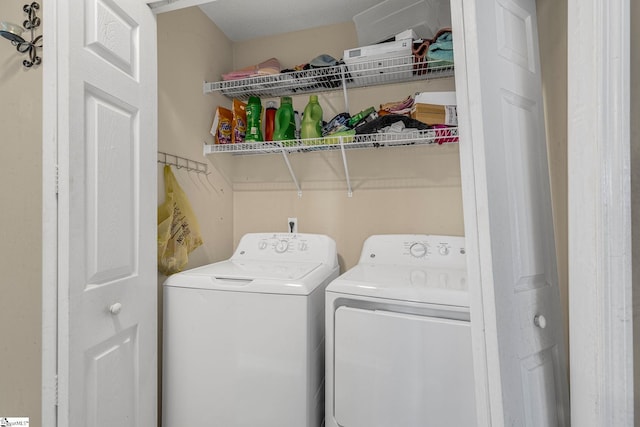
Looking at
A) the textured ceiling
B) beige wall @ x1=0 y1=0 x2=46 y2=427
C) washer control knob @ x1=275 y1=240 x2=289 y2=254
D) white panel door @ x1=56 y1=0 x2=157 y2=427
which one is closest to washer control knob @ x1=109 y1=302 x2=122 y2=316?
white panel door @ x1=56 y1=0 x2=157 y2=427

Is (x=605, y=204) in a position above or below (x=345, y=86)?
Result: below

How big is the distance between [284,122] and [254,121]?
203 mm

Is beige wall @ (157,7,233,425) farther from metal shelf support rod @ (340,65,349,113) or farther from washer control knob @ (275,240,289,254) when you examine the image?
metal shelf support rod @ (340,65,349,113)

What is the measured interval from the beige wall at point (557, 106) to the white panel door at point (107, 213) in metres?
1.54

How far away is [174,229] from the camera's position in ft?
5.32

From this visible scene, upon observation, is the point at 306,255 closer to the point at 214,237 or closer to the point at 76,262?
the point at 214,237

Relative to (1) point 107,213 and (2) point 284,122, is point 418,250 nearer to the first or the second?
(2) point 284,122

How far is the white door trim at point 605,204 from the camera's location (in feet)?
2.14

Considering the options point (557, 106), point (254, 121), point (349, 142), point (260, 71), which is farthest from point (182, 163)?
point (557, 106)

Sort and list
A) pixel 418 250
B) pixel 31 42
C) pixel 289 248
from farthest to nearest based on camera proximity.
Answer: pixel 289 248, pixel 418 250, pixel 31 42

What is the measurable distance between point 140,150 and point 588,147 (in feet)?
4.79

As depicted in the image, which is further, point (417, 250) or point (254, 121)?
point (254, 121)

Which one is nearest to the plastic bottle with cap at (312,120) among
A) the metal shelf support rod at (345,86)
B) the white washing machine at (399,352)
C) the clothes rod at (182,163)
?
the metal shelf support rod at (345,86)

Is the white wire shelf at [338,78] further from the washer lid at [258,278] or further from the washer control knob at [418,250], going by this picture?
the washer lid at [258,278]
